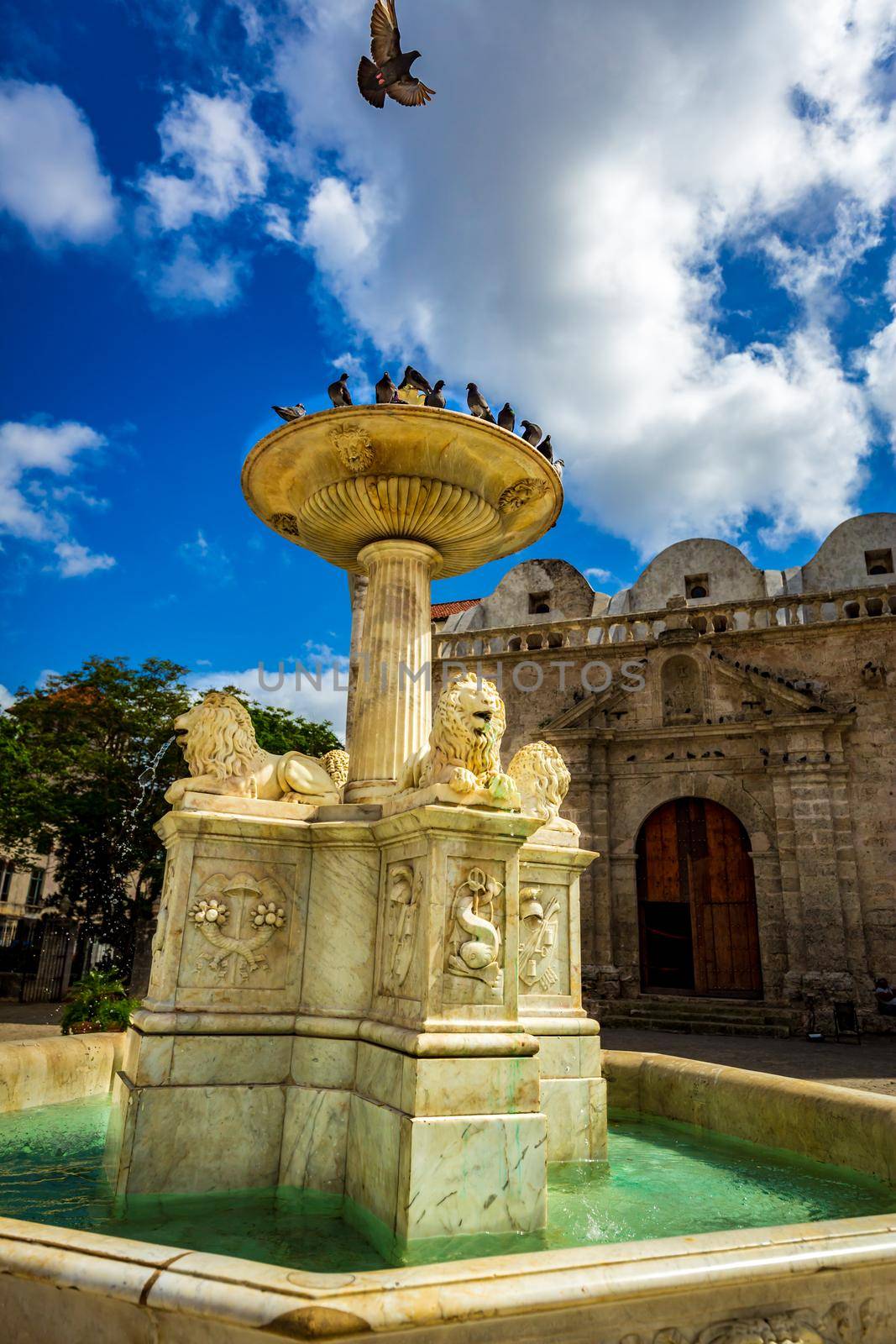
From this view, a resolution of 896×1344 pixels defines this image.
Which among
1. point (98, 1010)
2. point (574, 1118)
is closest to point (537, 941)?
point (574, 1118)

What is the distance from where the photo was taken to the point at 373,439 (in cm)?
549

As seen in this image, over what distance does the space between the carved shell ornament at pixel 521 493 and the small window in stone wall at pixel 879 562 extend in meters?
14.1

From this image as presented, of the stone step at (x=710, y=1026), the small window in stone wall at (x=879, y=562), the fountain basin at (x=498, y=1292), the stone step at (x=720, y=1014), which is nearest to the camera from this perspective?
the fountain basin at (x=498, y=1292)

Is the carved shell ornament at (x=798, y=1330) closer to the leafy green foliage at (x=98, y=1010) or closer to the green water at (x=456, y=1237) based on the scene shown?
the green water at (x=456, y=1237)

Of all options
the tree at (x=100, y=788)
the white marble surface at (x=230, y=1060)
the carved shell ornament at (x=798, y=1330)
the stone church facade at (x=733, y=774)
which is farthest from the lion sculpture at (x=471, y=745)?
the tree at (x=100, y=788)

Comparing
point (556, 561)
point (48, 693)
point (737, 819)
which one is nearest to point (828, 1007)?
point (737, 819)

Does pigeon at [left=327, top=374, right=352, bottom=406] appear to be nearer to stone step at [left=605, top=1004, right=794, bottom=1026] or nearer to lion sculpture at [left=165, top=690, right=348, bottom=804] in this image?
lion sculpture at [left=165, top=690, right=348, bottom=804]

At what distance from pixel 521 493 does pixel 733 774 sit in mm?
11679

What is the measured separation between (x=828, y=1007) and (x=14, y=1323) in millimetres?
13925

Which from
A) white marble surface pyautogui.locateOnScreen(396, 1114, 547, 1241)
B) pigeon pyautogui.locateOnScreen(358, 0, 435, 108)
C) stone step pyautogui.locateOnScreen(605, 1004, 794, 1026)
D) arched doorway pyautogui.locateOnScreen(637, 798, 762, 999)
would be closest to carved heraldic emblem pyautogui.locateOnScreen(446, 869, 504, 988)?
white marble surface pyautogui.locateOnScreen(396, 1114, 547, 1241)

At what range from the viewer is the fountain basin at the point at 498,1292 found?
2135mm

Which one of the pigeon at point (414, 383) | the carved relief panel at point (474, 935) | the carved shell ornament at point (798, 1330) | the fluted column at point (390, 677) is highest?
the pigeon at point (414, 383)

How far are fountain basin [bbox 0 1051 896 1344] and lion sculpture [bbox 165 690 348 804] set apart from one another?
245cm

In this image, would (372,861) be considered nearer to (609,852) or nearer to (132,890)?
(609,852)
